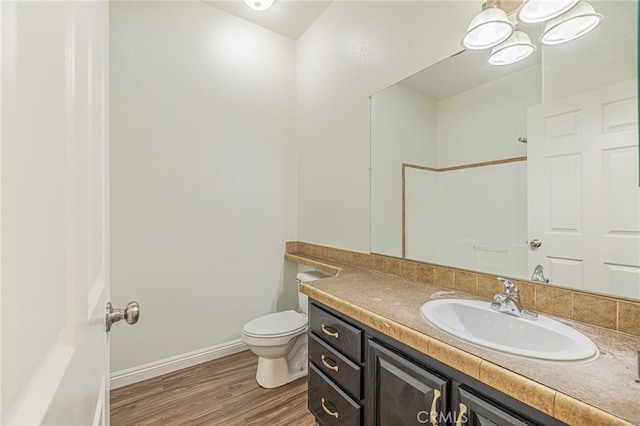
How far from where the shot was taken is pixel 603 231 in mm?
981

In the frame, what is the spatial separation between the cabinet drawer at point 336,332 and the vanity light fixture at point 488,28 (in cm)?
140

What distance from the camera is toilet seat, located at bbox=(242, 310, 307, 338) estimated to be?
5.91 feet

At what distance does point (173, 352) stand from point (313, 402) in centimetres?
124

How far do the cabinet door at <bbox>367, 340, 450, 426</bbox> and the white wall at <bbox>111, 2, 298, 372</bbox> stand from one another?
5.17ft

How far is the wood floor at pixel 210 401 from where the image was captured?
1.59 metres

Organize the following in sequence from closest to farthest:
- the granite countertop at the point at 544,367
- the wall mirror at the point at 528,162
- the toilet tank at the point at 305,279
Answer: the granite countertop at the point at 544,367 < the wall mirror at the point at 528,162 < the toilet tank at the point at 305,279

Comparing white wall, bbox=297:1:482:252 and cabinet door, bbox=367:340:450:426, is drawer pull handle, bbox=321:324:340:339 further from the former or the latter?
white wall, bbox=297:1:482:252

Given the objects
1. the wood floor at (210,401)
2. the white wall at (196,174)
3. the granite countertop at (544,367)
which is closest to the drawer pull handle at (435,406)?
the granite countertop at (544,367)

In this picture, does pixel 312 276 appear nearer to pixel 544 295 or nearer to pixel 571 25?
pixel 544 295

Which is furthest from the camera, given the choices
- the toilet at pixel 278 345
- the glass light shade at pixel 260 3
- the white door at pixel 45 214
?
the glass light shade at pixel 260 3

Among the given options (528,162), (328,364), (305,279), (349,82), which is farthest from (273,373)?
(349,82)

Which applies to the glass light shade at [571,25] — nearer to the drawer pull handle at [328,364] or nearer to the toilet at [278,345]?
the drawer pull handle at [328,364]

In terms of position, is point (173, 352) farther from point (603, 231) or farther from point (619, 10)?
point (619, 10)

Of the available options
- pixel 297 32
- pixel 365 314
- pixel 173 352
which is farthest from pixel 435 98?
pixel 173 352
